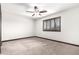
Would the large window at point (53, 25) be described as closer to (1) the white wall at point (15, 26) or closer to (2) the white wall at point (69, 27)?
(2) the white wall at point (69, 27)

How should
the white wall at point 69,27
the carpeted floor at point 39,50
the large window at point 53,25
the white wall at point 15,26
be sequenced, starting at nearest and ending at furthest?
the carpeted floor at point 39,50 < the white wall at point 69,27 < the large window at point 53,25 < the white wall at point 15,26

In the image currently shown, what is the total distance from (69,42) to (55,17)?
1683 mm

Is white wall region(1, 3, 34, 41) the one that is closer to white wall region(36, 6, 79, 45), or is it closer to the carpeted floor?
white wall region(36, 6, 79, 45)

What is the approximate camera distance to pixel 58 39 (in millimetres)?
4105

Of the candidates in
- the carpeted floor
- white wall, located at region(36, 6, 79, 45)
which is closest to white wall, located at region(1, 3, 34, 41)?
white wall, located at region(36, 6, 79, 45)

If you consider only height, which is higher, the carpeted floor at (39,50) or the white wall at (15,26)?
the white wall at (15,26)

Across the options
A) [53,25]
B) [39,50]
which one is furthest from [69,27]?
[39,50]

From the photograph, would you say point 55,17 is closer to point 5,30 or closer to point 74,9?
point 74,9

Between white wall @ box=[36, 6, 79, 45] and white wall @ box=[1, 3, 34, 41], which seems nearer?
white wall @ box=[36, 6, 79, 45]

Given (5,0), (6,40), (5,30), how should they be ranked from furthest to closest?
(6,40)
(5,30)
(5,0)

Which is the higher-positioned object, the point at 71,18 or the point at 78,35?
the point at 71,18

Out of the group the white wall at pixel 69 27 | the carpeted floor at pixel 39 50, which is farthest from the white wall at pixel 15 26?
the carpeted floor at pixel 39 50

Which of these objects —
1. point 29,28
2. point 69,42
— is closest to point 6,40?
point 29,28

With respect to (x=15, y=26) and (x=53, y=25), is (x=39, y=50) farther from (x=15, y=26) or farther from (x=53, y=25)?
(x=15, y=26)
